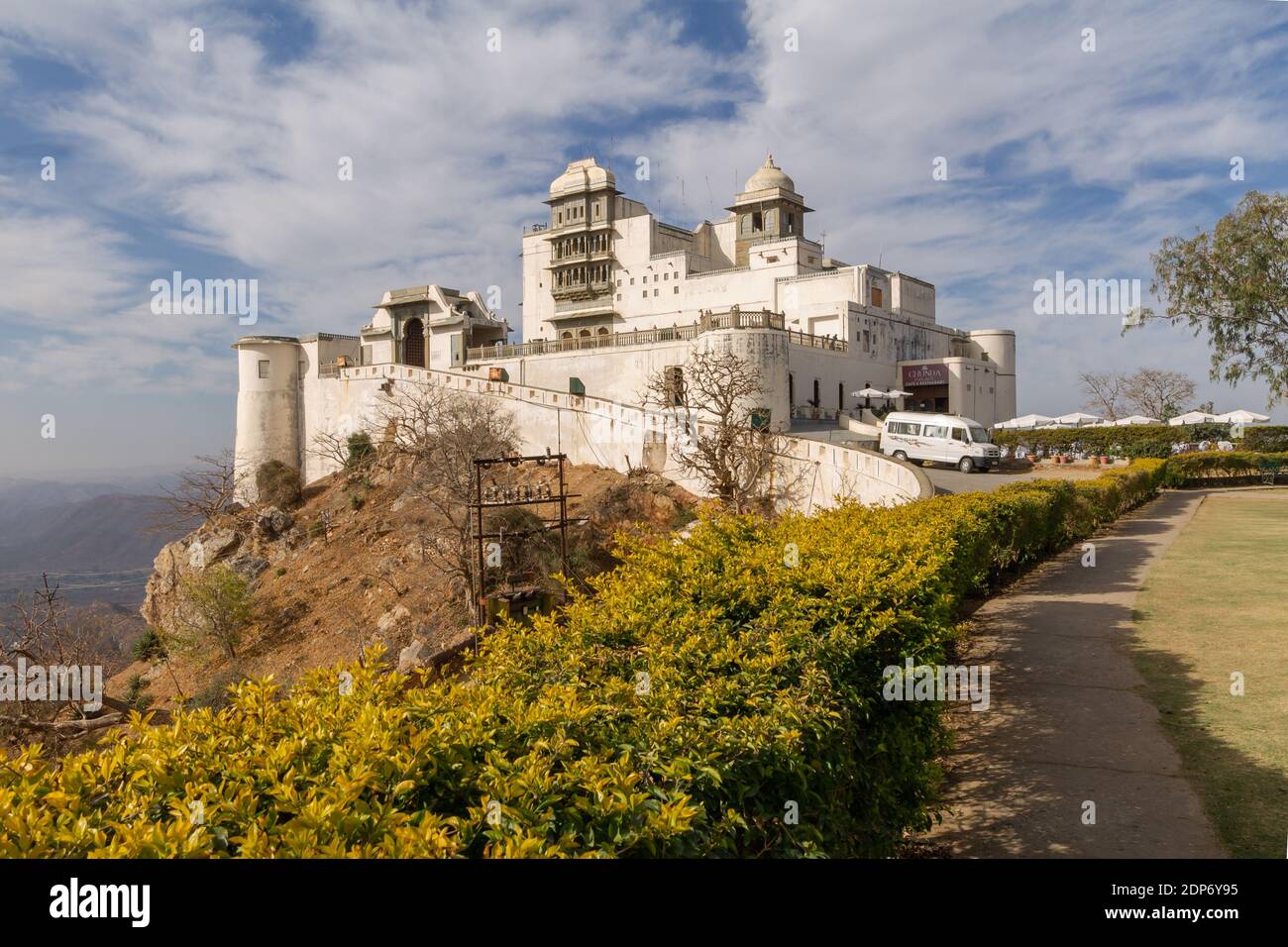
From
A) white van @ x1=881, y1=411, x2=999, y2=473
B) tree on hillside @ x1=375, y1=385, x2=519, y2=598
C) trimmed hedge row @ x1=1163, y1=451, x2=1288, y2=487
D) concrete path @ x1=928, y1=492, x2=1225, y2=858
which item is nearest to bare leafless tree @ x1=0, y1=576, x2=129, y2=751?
tree on hillside @ x1=375, y1=385, x2=519, y2=598

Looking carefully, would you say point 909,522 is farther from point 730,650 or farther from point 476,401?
Answer: point 476,401

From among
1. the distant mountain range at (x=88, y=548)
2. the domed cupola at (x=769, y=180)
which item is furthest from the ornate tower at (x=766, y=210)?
the distant mountain range at (x=88, y=548)

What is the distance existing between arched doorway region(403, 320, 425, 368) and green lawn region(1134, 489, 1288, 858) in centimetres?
4312

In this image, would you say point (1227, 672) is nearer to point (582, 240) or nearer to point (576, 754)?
point (576, 754)

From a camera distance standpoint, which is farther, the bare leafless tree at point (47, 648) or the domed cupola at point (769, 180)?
the domed cupola at point (769, 180)

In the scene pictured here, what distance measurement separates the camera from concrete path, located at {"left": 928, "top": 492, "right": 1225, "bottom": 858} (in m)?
5.38

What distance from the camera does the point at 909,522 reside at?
950cm

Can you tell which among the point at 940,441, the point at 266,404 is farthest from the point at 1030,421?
the point at 266,404

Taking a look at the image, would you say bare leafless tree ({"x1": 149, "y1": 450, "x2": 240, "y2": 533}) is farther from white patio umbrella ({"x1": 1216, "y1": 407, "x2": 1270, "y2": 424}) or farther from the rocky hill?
white patio umbrella ({"x1": 1216, "y1": 407, "x2": 1270, "y2": 424})

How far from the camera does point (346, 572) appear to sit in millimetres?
31984

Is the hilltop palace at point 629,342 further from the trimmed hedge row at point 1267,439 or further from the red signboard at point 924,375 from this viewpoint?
the trimmed hedge row at point 1267,439

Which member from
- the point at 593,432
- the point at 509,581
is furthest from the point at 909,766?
the point at 593,432

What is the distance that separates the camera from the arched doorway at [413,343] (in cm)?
4988

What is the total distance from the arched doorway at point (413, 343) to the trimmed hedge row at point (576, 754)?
47.2 meters
